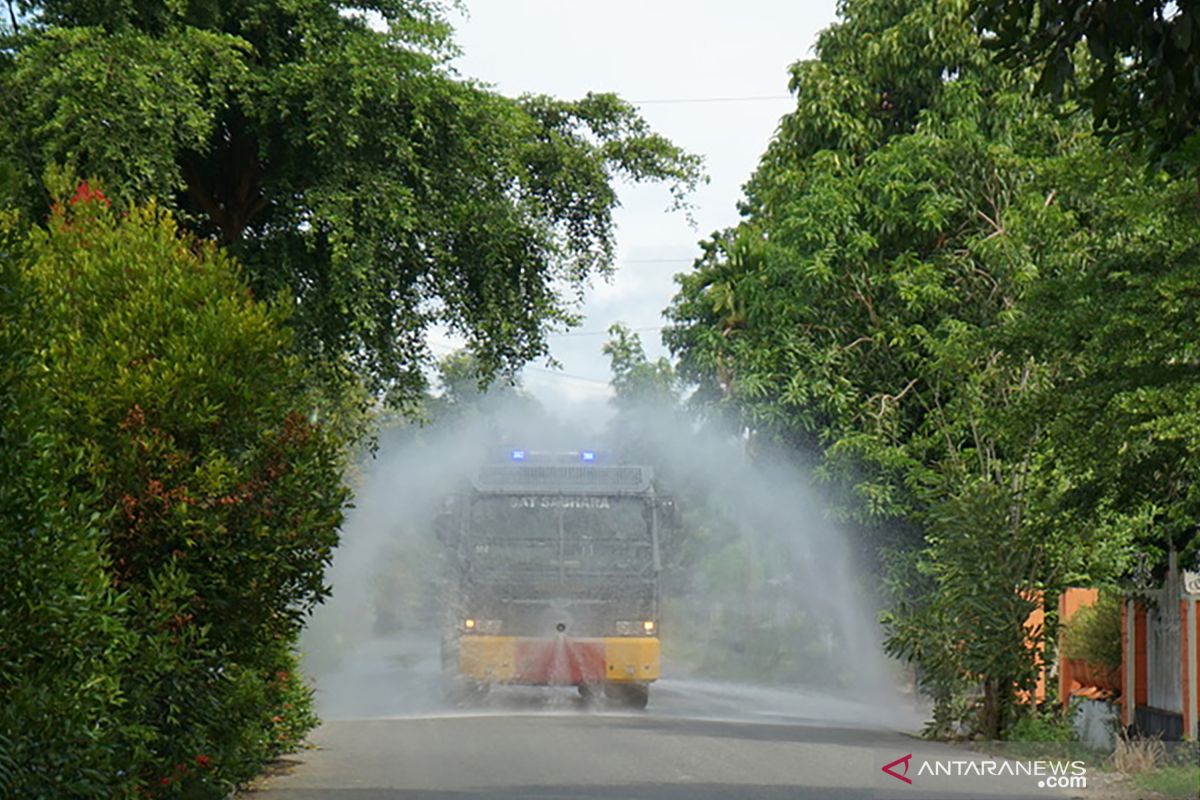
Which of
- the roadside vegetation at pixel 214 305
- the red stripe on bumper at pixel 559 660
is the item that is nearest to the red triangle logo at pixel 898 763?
the roadside vegetation at pixel 214 305

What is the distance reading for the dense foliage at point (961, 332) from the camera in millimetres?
16125

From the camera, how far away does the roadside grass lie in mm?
15320

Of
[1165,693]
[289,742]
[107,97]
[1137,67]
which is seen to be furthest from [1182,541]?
[107,97]

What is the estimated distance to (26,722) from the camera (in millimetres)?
8336

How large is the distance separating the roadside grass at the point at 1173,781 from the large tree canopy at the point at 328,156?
30.0ft

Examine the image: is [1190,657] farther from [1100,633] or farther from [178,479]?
[178,479]

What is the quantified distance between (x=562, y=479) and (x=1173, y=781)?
586 inches

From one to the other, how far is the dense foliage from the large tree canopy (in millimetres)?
5480

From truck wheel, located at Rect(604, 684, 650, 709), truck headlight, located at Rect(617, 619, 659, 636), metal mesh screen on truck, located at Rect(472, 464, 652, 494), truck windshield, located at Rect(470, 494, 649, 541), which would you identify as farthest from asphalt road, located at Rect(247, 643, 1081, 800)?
metal mesh screen on truck, located at Rect(472, 464, 652, 494)

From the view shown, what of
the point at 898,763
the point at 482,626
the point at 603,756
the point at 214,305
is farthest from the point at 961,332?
→ the point at 214,305

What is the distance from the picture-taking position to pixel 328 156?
2005 cm

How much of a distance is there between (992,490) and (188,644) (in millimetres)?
13453

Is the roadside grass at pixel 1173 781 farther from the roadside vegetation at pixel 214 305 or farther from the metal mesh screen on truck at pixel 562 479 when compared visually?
the metal mesh screen on truck at pixel 562 479

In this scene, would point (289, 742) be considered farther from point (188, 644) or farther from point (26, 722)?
point (26, 722)
